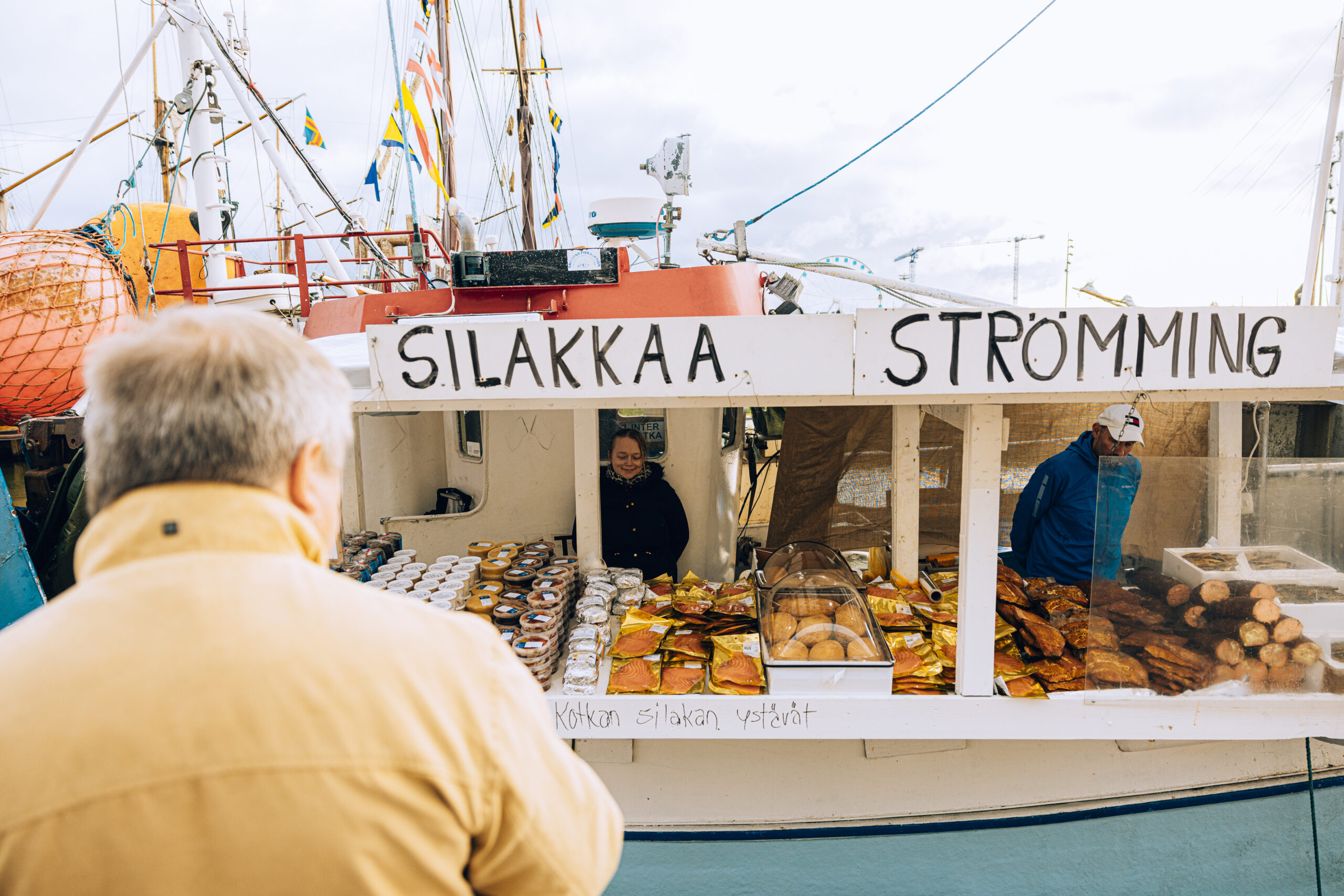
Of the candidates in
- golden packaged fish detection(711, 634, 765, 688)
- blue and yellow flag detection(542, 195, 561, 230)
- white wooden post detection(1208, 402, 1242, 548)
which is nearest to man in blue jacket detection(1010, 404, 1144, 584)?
white wooden post detection(1208, 402, 1242, 548)

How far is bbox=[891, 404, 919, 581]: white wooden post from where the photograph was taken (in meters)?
4.00

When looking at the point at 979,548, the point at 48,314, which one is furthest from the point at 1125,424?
the point at 48,314

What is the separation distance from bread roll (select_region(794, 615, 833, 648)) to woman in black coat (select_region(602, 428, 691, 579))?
5.45 ft

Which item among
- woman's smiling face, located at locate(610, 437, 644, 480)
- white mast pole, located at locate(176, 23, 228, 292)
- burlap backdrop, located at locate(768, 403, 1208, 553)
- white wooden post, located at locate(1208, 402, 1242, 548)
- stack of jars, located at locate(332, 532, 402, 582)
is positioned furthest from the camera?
white mast pole, located at locate(176, 23, 228, 292)

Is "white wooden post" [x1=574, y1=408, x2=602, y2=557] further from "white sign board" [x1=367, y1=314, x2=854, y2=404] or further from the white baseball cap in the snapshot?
the white baseball cap

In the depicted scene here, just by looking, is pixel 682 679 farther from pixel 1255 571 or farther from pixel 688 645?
pixel 1255 571

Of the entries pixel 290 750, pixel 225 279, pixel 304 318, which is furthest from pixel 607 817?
pixel 225 279

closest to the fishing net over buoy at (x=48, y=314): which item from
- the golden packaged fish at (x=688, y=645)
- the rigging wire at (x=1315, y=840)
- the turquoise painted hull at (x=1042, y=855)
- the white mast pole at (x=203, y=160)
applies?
the golden packaged fish at (x=688, y=645)

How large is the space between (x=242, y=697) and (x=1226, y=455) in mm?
4499

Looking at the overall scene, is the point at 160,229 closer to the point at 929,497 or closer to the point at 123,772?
the point at 929,497

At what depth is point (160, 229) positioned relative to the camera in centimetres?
1165

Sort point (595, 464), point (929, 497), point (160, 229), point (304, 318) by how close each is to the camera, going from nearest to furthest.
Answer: point (595, 464) → point (304, 318) → point (929, 497) → point (160, 229)

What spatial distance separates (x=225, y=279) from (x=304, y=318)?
4725 mm

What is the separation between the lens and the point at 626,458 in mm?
4508
